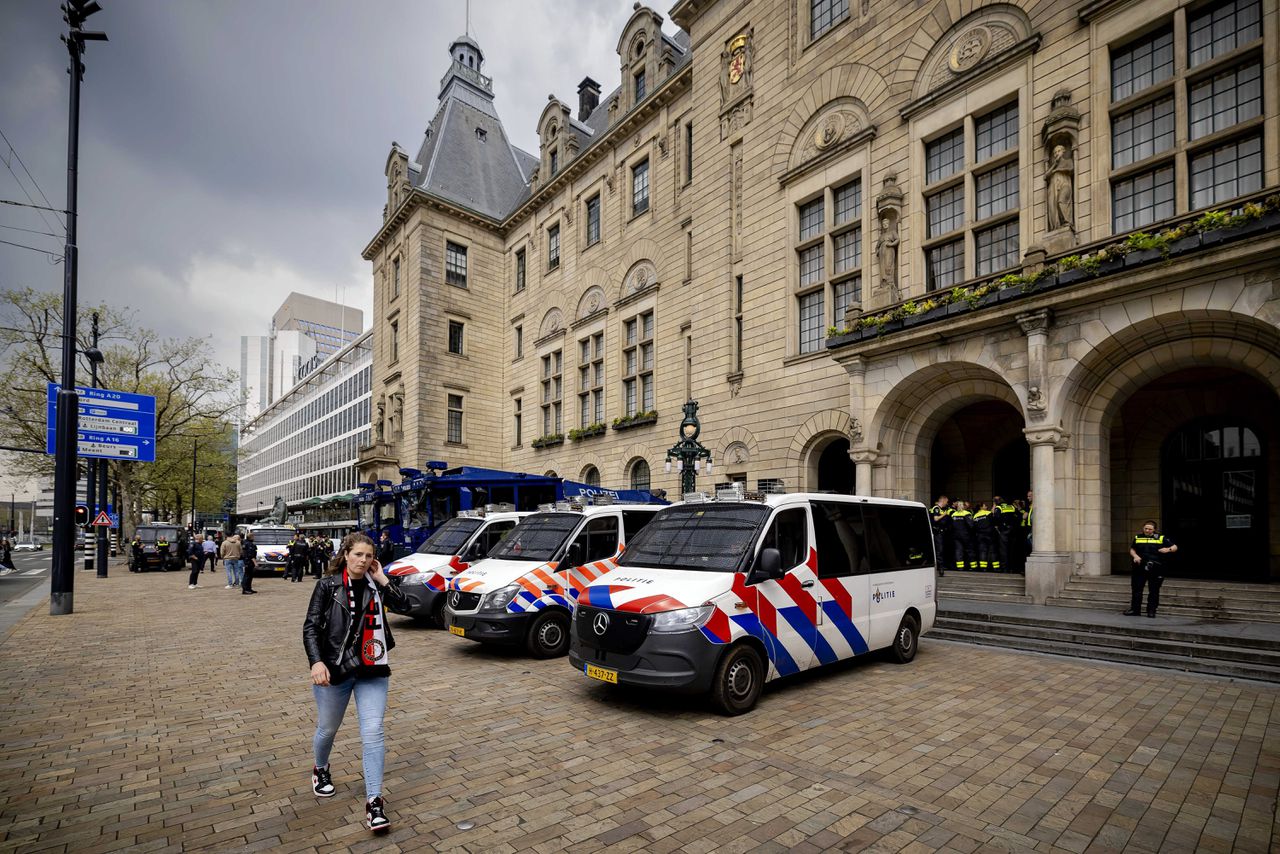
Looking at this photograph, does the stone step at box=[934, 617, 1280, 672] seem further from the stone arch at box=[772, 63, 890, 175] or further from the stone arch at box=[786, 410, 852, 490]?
the stone arch at box=[772, 63, 890, 175]

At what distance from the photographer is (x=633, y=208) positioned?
27.4 m

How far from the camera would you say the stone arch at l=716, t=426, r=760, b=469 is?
19.7 metres

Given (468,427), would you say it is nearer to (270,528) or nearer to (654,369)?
(270,528)

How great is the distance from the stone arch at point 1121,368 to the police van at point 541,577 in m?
8.21

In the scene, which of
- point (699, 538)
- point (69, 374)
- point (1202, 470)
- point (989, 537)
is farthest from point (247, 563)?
point (1202, 470)

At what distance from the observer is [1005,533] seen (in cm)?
1407

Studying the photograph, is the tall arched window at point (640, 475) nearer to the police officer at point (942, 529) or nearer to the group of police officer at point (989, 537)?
the police officer at point (942, 529)

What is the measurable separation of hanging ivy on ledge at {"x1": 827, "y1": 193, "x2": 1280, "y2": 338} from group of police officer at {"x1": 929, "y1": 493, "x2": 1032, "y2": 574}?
4.24 meters

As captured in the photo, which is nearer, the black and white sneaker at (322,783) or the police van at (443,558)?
the black and white sneaker at (322,783)

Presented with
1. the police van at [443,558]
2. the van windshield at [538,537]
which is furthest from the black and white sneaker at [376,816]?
the police van at [443,558]

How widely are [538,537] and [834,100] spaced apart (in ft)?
48.6

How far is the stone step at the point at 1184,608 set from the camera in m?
10.0

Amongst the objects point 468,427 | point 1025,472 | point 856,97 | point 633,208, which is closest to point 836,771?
point 1025,472

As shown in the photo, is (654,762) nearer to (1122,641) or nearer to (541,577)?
(541,577)
